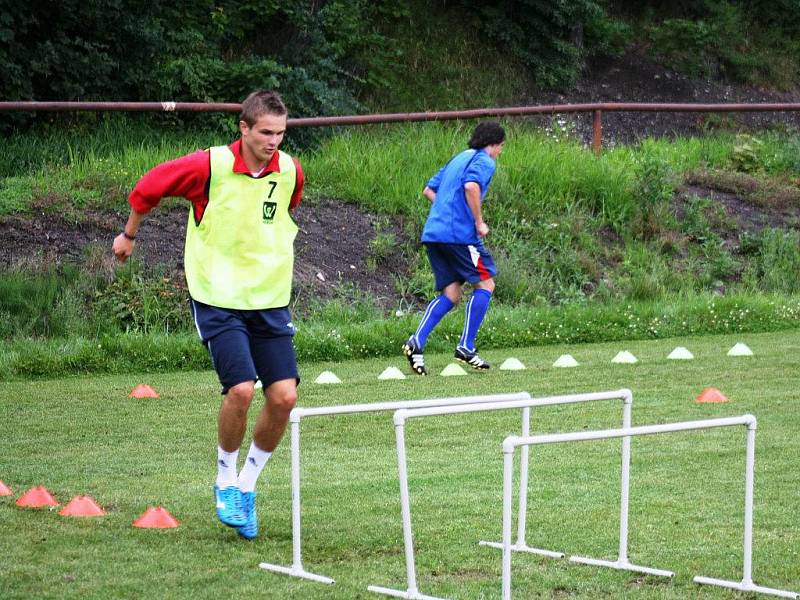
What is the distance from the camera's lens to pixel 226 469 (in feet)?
20.3

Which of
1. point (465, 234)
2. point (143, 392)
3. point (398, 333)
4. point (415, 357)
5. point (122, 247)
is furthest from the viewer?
point (398, 333)

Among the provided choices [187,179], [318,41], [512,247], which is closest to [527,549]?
[187,179]

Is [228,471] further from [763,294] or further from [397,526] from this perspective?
[763,294]

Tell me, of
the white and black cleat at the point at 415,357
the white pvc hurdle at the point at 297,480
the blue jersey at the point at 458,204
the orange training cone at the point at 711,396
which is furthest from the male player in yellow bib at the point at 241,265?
the blue jersey at the point at 458,204

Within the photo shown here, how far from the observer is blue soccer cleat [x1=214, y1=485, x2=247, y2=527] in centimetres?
597

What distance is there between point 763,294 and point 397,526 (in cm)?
1039

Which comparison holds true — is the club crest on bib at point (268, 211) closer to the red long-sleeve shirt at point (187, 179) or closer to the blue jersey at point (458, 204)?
the red long-sleeve shirt at point (187, 179)

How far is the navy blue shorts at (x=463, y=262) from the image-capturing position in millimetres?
11555

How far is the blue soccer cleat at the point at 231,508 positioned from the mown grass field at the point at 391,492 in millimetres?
97

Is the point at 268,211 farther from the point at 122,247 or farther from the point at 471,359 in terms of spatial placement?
the point at 471,359

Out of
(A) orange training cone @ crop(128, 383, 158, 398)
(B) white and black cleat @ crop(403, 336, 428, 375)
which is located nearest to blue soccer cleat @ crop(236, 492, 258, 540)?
(A) orange training cone @ crop(128, 383, 158, 398)

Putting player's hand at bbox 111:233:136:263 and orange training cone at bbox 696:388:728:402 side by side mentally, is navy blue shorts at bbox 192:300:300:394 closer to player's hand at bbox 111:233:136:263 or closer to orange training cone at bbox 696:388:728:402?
player's hand at bbox 111:233:136:263

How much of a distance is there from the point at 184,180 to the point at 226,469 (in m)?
1.33

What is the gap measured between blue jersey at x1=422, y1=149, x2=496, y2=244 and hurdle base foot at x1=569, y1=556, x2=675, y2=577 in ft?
19.9
